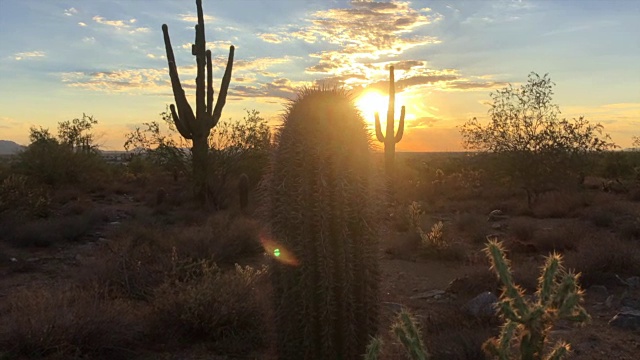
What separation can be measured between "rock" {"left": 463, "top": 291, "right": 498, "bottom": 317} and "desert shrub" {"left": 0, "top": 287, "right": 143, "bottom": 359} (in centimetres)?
417

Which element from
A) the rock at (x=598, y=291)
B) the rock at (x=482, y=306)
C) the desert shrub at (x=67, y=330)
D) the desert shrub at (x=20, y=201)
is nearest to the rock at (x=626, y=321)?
the rock at (x=598, y=291)

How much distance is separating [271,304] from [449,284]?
16.1ft

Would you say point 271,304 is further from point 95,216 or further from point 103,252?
point 95,216

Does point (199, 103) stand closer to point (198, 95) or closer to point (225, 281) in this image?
point (198, 95)

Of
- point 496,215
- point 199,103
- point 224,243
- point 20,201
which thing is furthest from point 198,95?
point 496,215

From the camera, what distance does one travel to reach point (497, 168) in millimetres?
22266

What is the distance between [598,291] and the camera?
8578 mm

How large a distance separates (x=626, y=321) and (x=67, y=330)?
6.51 metres

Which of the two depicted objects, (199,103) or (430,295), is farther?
(199,103)

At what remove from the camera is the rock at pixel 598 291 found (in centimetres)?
841

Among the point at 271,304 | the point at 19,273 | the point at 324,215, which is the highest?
the point at 324,215

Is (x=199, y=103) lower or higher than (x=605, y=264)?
higher

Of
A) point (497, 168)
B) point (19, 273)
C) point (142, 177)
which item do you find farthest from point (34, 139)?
point (497, 168)

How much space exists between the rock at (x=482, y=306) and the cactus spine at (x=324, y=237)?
263cm
